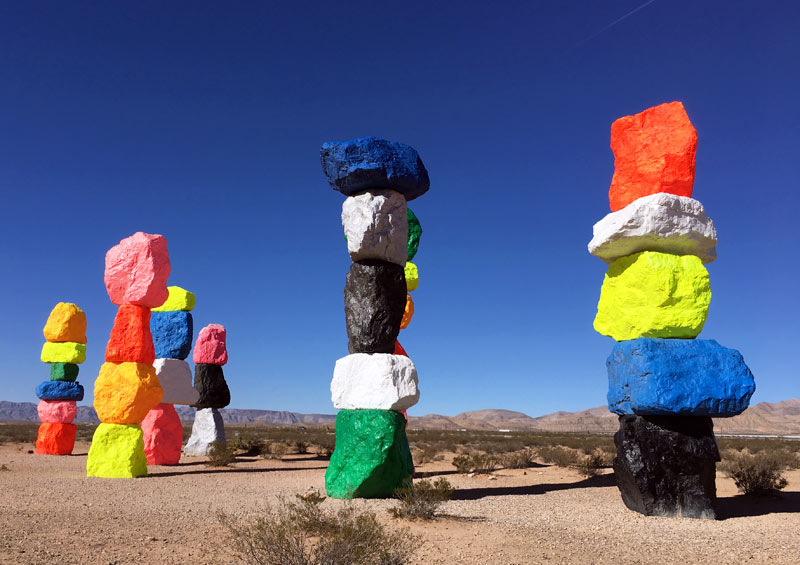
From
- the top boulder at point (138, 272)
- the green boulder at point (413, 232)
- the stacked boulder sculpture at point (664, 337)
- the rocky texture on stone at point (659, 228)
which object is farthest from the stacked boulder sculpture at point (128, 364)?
the rocky texture on stone at point (659, 228)

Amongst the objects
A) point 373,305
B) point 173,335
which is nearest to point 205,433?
point 173,335

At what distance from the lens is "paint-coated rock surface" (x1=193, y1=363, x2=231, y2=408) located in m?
19.0

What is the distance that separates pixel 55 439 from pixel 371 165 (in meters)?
15.7

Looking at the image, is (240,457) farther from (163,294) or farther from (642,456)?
(642,456)

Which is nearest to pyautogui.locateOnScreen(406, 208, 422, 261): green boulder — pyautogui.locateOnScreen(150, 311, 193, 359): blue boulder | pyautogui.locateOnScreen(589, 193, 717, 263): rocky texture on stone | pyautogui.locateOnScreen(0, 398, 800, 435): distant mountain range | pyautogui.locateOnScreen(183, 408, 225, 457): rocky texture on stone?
pyautogui.locateOnScreen(589, 193, 717, 263): rocky texture on stone

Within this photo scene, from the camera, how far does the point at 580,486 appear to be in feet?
39.7

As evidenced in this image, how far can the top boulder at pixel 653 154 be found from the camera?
8.91 metres

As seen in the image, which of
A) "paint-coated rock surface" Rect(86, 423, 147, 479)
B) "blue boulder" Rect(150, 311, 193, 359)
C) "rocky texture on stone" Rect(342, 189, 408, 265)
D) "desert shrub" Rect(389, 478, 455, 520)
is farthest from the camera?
"blue boulder" Rect(150, 311, 193, 359)

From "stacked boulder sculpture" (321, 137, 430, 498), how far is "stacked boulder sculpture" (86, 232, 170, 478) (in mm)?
5221

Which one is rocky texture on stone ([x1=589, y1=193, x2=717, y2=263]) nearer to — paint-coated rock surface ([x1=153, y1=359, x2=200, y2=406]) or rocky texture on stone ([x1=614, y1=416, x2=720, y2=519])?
rocky texture on stone ([x1=614, y1=416, x2=720, y2=519])

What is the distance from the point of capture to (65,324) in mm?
19312

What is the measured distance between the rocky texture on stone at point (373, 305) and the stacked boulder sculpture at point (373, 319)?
0.02 m

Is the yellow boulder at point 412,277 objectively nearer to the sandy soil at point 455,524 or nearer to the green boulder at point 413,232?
the green boulder at point 413,232

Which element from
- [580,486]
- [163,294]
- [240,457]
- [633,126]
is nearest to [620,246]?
[633,126]
